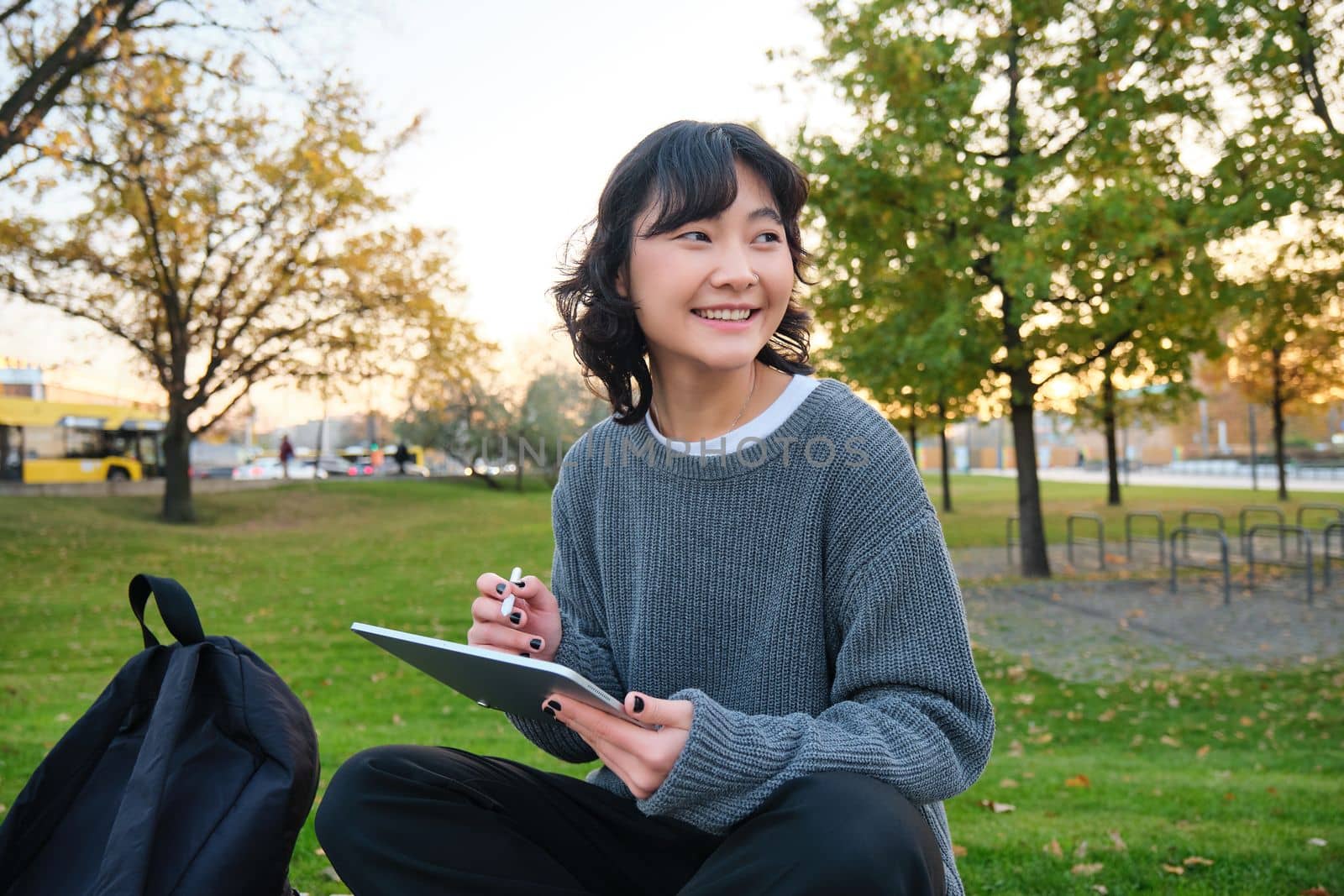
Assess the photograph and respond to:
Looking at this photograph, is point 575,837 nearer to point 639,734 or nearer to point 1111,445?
point 639,734

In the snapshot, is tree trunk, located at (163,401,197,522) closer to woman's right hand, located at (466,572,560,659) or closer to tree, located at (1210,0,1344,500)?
tree, located at (1210,0,1344,500)

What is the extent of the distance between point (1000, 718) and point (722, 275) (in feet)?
19.4

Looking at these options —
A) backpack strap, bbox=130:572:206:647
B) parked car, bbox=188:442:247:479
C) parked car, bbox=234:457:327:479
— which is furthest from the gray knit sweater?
parked car, bbox=188:442:247:479

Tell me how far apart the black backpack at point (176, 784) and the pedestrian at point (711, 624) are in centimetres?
11

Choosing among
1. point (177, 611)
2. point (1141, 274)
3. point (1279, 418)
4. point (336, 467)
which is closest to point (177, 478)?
point (1141, 274)

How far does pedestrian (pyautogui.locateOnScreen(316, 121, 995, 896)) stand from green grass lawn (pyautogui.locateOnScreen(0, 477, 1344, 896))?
1.55 meters

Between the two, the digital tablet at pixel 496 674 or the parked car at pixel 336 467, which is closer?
the digital tablet at pixel 496 674

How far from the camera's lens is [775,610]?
1.85 meters

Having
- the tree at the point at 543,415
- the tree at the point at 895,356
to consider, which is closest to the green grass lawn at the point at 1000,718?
the tree at the point at 895,356

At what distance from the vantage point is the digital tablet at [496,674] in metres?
1.45

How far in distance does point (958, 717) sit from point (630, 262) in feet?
3.31

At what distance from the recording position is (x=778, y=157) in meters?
1.93

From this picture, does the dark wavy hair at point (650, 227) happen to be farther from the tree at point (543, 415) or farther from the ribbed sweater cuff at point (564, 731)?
the tree at point (543, 415)

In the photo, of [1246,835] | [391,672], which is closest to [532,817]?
[1246,835]
